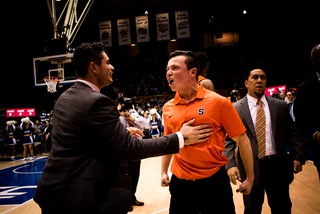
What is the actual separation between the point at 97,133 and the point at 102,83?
→ 507mm

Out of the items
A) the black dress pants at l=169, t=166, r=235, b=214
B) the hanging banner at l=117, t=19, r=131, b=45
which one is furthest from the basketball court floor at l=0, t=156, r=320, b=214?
the hanging banner at l=117, t=19, r=131, b=45

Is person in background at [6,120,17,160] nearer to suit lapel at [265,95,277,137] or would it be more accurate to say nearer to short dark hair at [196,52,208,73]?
short dark hair at [196,52,208,73]

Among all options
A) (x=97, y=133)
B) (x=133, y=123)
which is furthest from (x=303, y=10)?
(x=97, y=133)

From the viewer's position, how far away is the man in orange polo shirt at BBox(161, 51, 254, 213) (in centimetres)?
150

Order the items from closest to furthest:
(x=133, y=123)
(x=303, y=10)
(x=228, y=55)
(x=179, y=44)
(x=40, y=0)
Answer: (x=133, y=123) < (x=40, y=0) < (x=303, y=10) < (x=228, y=55) < (x=179, y=44)

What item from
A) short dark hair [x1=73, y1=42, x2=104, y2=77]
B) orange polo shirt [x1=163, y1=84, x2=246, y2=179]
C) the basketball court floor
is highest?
short dark hair [x1=73, y1=42, x2=104, y2=77]

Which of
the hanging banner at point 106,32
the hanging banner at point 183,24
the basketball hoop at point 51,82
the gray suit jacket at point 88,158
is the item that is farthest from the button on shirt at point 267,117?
the hanging banner at point 106,32

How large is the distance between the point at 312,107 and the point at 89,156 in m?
1.98

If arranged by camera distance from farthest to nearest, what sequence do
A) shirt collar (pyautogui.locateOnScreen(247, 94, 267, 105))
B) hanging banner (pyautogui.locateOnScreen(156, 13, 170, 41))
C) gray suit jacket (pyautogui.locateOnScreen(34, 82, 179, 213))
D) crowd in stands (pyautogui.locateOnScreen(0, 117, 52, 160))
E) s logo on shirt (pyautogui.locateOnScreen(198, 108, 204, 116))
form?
hanging banner (pyautogui.locateOnScreen(156, 13, 170, 41)), crowd in stands (pyautogui.locateOnScreen(0, 117, 52, 160)), shirt collar (pyautogui.locateOnScreen(247, 94, 267, 105)), s logo on shirt (pyautogui.locateOnScreen(198, 108, 204, 116)), gray suit jacket (pyautogui.locateOnScreen(34, 82, 179, 213))

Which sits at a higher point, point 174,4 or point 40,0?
point 174,4

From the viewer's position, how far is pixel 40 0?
10203 millimetres

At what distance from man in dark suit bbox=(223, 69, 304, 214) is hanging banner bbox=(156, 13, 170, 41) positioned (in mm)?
13981

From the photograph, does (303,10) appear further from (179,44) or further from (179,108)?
(179,108)

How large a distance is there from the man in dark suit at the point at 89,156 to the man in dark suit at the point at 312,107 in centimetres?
135
